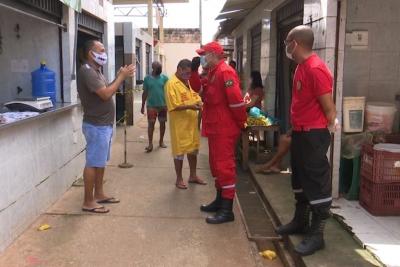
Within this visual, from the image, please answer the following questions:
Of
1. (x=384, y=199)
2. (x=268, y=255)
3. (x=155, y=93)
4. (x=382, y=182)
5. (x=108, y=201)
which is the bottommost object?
(x=268, y=255)

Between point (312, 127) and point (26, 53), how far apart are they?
162 inches

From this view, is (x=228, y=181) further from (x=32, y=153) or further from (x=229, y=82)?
(x=32, y=153)

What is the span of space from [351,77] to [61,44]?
3765 millimetres

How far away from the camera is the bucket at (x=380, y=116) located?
5.05 meters

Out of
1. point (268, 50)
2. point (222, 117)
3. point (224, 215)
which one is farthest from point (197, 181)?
point (268, 50)

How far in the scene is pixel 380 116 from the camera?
505 centimetres

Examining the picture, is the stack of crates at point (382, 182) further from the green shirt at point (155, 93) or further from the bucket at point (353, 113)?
the green shirt at point (155, 93)

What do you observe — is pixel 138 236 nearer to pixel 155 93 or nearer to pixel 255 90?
pixel 255 90

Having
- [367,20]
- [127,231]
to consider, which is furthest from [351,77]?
[127,231]

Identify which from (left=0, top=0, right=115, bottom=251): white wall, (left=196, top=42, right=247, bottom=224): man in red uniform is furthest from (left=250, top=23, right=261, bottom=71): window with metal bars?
(left=196, top=42, right=247, bottom=224): man in red uniform

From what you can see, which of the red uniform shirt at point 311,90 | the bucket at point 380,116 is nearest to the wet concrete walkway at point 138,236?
the red uniform shirt at point 311,90

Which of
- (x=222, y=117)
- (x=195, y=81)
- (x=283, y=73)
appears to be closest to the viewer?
(x=222, y=117)

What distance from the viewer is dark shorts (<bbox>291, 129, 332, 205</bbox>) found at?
12.1 ft

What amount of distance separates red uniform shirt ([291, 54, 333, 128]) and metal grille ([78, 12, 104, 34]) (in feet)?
13.8
